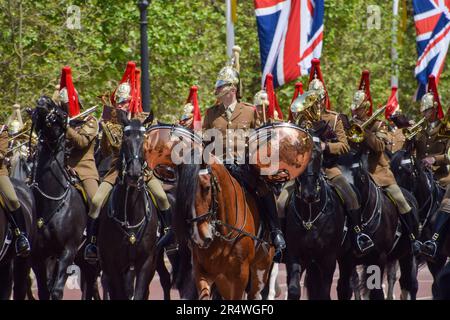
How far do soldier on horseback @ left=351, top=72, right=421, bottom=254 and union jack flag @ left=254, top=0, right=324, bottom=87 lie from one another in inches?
209

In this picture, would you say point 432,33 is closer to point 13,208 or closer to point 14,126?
point 14,126

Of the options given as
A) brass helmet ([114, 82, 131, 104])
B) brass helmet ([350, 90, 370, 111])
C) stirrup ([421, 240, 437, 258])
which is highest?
brass helmet ([114, 82, 131, 104])

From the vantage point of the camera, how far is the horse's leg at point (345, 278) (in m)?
16.7

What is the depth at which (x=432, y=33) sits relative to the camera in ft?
95.0

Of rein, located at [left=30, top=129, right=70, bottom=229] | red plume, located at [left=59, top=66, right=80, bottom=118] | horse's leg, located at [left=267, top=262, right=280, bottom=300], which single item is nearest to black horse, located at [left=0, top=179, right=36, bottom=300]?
rein, located at [left=30, top=129, right=70, bottom=229]

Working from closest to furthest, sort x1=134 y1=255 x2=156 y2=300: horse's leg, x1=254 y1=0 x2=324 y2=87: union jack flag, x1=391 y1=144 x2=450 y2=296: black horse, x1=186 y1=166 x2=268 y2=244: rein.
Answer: x1=186 y1=166 x2=268 y2=244: rein
x1=134 y1=255 x2=156 y2=300: horse's leg
x1=391 y1=144 x2=450 y2=296: black horse
x1=254 y1=0 x2=324 y2=87: union jack flag

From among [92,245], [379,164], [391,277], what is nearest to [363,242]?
[379,164]

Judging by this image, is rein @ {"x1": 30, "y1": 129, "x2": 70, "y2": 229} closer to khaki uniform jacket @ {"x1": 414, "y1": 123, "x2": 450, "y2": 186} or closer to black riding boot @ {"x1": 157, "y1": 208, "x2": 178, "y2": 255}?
black riding boot @ {"x1": 157, "y1": 208, "x2": 178, "y2": 255}

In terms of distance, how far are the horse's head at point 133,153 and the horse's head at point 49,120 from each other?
4.14 feet

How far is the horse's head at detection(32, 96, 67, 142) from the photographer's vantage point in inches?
603

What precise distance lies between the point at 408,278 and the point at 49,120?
528 cm

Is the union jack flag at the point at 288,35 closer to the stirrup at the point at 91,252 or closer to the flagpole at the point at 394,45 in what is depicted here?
the stirrup at the point at 91,252
